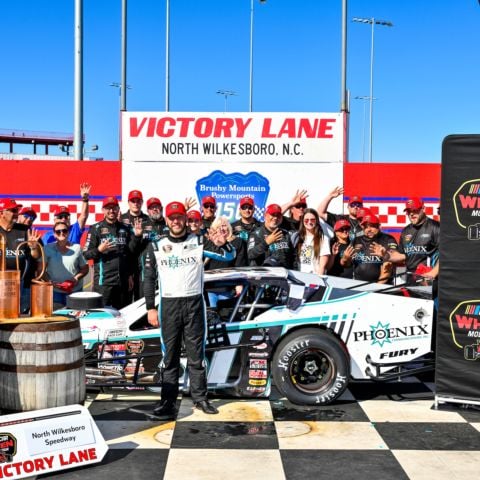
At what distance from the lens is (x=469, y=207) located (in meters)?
5.71

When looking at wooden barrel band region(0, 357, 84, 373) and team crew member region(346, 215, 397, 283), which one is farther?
team crew member region(346, 215, 397, 283)

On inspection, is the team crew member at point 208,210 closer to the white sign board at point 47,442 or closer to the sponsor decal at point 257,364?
the sponsor decal at point 257,364

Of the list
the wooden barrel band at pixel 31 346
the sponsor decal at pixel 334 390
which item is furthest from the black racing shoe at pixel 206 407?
the wooden barrel band at pixel 31 346

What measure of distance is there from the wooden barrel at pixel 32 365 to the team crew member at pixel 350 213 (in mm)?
4586

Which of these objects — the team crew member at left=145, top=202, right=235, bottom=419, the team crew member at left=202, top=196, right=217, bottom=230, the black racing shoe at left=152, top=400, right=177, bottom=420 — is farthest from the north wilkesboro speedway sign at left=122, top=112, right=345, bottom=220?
the black racing shoe at left=152, top=400, right=177, bottom=420

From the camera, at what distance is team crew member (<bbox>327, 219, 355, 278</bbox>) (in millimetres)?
7645

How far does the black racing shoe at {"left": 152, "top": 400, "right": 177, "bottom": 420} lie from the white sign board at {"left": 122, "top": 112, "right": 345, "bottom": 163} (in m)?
5.00

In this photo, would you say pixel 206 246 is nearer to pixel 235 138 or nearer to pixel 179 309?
pixel 179 309

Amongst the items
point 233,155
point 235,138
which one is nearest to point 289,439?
point 233,155

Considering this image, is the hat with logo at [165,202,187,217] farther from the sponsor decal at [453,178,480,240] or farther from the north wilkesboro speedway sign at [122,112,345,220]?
the north wilkesboro speedway sign at [122,112,345,220]

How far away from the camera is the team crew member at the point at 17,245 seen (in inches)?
275

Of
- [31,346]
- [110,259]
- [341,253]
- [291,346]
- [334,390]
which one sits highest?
[341,253]

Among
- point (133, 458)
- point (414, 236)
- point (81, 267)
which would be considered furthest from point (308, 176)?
point (133, 458)

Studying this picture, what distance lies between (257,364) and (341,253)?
89.3 inches
